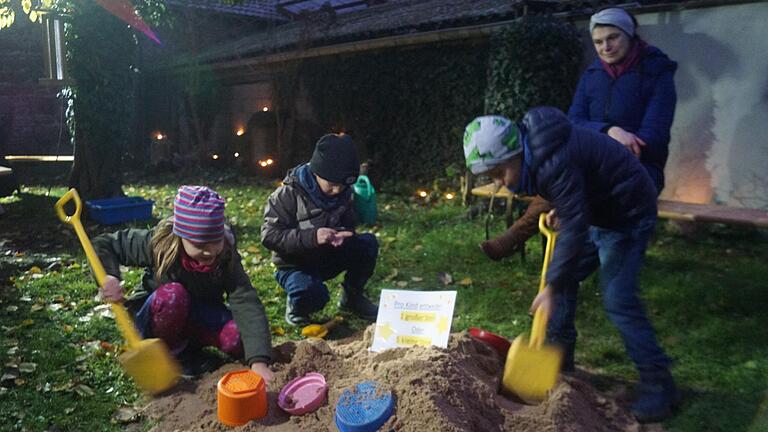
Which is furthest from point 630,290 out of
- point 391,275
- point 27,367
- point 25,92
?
point 25,92

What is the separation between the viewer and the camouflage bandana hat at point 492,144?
233cm

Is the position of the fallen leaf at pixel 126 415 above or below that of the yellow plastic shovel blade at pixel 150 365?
below

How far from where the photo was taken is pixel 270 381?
8.77 feet

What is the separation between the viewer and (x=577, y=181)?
2375mm

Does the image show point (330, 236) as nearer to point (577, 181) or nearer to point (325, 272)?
point (325, 272)

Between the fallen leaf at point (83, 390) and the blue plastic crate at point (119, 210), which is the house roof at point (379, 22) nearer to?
the blue plastic crate at point (119, 210)

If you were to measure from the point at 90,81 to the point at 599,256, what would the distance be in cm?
689

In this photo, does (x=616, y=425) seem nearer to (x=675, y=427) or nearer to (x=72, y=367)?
(x=675, y=427)

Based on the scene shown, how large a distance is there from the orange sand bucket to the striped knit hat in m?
0.67

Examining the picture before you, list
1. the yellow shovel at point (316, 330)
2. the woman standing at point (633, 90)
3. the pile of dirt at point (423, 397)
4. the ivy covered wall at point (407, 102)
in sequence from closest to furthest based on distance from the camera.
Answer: the pile of dirt at point (423, 397), the woman standing at point (633, 90), the yellow shovel at point (316, 330), the ivy covered wall at point (407, 102)

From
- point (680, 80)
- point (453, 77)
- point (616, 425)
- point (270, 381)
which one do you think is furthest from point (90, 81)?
point (616, 425)

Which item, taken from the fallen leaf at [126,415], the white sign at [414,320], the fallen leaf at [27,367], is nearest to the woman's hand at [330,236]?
the white sign at [414,320]

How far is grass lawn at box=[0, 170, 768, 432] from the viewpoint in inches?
109

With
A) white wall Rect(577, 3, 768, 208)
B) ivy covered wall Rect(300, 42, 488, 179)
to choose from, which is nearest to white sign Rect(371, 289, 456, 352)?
white wall Rect(577, 3, 768, 208)
